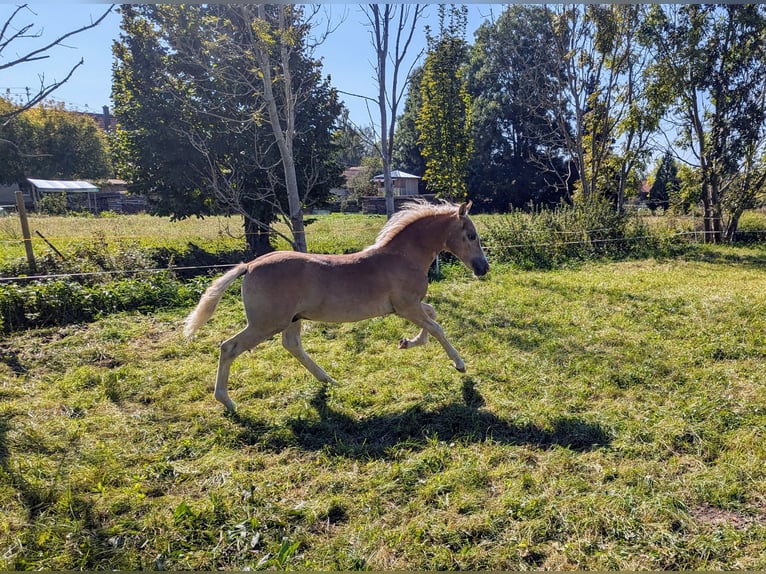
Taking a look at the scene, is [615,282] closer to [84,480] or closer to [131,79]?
[84,480]

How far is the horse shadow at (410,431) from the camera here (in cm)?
350

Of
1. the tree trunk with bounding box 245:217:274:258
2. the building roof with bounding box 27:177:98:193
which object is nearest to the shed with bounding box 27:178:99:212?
the building roof with bounding box 27:177:98:193

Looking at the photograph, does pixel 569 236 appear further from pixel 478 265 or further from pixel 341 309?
pixel 341 309

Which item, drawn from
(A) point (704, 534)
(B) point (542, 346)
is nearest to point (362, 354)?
(B) point (542, 346)

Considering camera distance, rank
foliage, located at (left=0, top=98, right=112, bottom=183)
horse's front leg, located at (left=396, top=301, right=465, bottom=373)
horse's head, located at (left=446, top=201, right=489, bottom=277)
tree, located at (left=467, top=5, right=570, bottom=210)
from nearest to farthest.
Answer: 1. horse's front leg, located at (left=396, top=301, right=465, bottom=373)
2. horse's head, located at (left=446, top=201, right=489, bottom=277)
3. tree, located at (left=467, top=5, right=570, bottom=210)
4. foliage, located at (left=0, top=98, right=112, bottom=183)

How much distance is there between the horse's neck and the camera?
4.80m

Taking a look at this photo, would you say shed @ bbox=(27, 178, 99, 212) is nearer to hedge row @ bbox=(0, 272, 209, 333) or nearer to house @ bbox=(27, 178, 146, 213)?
house @ bbox=(27, 178, 146, 213)

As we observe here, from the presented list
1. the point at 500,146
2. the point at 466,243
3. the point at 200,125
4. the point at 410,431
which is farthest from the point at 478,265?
the point at 500,146

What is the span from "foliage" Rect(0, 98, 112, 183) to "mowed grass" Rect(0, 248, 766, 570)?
1520 inches

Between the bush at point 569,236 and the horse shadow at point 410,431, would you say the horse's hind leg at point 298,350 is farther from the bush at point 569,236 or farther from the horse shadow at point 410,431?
the bush at point 569,236

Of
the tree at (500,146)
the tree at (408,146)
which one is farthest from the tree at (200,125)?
the tree at (408,146)

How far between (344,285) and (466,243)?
59.9 inches

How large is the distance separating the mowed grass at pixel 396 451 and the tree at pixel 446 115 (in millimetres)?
10043

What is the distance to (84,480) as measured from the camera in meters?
3.07
